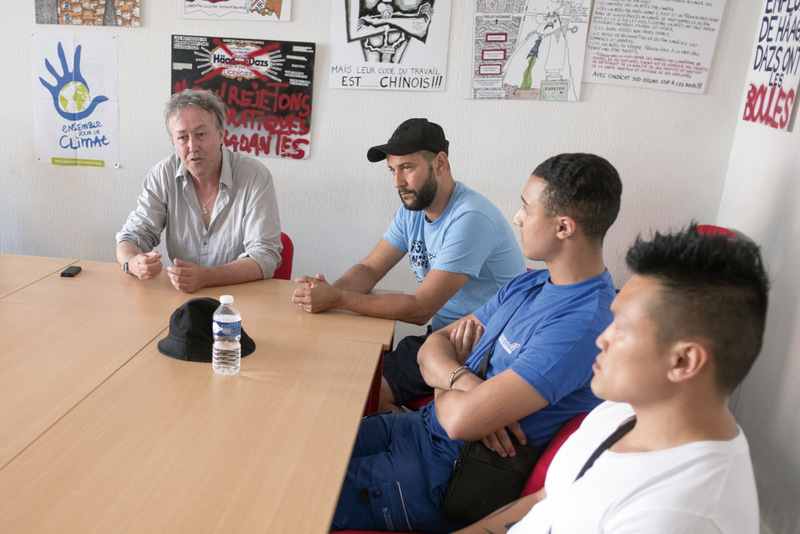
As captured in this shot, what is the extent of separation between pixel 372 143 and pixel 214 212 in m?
0.95

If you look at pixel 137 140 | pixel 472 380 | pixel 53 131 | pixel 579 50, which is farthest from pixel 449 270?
pixel 53 131

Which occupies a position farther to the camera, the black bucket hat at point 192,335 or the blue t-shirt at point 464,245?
the blue t-shirt at point 464,245

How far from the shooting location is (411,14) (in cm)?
290

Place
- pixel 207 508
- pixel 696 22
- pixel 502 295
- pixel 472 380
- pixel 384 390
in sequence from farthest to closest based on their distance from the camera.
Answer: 1. pixel 696 22
2. pixel 384 390
3. pixel 502 295
4. pixel 472 380
5. pixel 207 508

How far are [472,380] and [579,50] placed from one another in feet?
6.33

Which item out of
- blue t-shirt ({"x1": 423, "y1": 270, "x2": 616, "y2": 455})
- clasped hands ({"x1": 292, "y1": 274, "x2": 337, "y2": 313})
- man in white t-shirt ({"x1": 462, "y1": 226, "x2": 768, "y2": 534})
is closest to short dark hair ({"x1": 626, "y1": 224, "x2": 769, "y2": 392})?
man in white t-shirt ({"x1": 462, "y1": 226, "x2": 768, "y2": 534})

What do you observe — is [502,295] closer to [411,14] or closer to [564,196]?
[564,196]

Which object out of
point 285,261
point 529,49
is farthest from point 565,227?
point 529,49

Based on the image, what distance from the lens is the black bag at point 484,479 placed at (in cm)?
141

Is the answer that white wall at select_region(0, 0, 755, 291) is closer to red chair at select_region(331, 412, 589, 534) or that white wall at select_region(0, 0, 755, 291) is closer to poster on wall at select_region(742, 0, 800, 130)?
poster on wall at select_region(742, 0, 800, 130)

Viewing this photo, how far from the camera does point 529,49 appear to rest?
2889mm

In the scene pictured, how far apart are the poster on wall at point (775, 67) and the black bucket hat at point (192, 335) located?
207 centimetres

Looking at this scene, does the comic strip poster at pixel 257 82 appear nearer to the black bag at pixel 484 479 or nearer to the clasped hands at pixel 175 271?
the clasped hands at pixel 175 271

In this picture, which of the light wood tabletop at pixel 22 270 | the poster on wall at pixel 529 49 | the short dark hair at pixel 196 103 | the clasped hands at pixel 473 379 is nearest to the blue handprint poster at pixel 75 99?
the short dark hair at pixel 196 103
